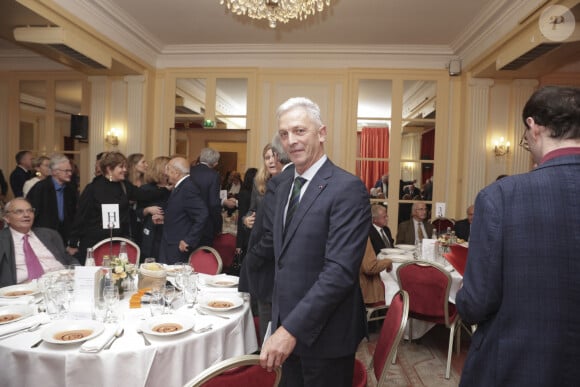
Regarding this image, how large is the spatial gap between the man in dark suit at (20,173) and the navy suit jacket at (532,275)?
725 cm

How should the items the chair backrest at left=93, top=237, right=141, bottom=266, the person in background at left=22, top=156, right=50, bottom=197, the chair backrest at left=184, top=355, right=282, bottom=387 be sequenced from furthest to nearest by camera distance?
the person in background at left=22, top=156, right=50, bottom=197 → the chair backrest at left=93, top=237, right=141, bottom=266 → the chair backrest at left=184, top=355, right=282, bottom=387

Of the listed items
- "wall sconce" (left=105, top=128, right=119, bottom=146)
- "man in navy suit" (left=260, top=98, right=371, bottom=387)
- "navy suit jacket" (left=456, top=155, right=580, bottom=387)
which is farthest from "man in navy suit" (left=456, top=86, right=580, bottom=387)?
"wall sconce" (left=105, top=128, right=119, bottom=146)

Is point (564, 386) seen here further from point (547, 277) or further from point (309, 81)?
point (309, 81)

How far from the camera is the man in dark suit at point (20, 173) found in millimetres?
6678

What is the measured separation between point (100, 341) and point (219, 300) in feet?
2.35

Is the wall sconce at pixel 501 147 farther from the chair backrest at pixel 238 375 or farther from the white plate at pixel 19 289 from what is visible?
the white plate at pixel 19 289

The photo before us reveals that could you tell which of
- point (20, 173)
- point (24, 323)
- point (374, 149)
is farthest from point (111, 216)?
point (374, 149)

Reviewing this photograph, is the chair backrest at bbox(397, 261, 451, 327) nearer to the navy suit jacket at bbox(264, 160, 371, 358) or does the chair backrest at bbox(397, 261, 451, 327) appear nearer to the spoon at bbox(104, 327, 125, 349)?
the navy suit jacket at bbox(264, 160, 371, 358)

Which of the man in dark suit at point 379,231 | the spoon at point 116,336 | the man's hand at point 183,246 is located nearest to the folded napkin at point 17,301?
the spoon at point 116,336

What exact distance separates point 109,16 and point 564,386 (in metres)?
6.38

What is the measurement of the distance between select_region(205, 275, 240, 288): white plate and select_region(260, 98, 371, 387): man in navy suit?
1.14 meters

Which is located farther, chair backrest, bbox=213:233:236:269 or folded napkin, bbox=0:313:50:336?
chair backrest, bbox=213:233:236:269

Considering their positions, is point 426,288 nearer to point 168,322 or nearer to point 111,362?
point 168,322

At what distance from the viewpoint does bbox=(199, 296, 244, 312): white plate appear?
221 cm
